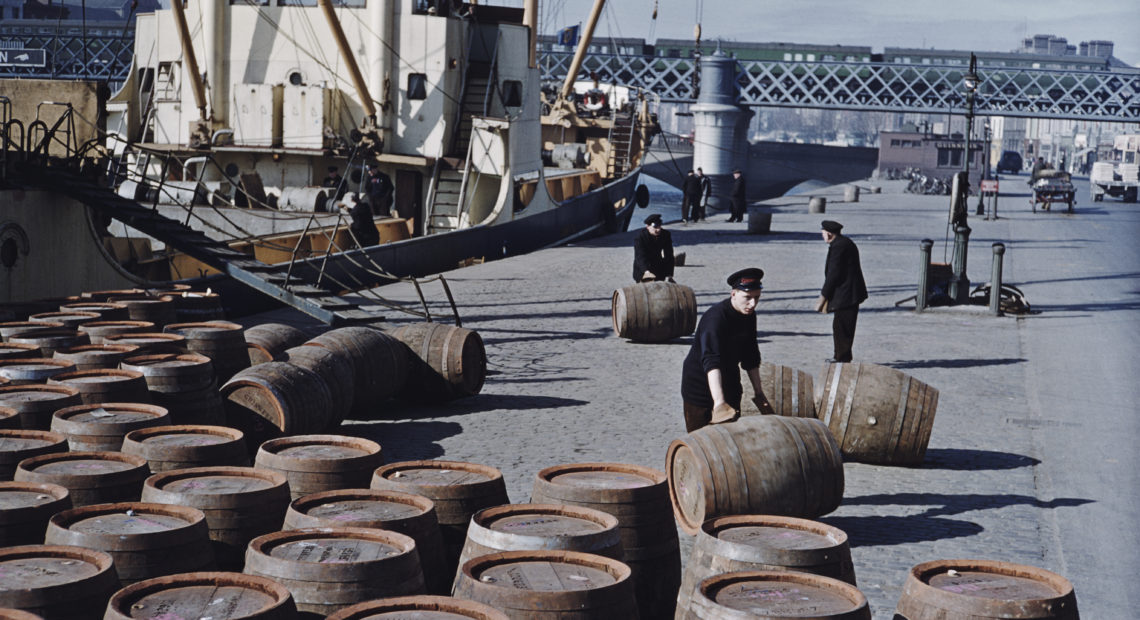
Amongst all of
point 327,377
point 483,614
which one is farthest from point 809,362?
point 483,614

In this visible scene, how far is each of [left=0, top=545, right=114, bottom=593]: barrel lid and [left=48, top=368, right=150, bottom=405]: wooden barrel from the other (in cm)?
375

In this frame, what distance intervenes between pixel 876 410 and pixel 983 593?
4.76m

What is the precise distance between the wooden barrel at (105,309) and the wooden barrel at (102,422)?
16.3 ft

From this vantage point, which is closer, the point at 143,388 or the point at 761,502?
Answer: the point at 761,502

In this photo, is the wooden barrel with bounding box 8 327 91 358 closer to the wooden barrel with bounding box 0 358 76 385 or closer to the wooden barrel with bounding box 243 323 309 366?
the wooden barrel with bounding box 0 358 76 385

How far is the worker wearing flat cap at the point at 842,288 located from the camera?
13.1 metres

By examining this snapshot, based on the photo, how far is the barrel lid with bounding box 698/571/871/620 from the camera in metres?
4.86

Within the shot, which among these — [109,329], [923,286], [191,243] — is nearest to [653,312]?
[923,286]

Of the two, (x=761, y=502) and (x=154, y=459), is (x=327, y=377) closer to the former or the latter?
(x=154, y=459)

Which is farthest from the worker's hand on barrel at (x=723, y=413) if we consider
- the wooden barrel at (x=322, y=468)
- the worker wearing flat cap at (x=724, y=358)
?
the wooden barrel at (x=322, y=468)

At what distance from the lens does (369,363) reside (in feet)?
38.5

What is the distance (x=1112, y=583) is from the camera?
7.45 meters

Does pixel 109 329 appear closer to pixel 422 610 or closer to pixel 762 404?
pixel 762 404

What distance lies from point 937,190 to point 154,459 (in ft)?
230
